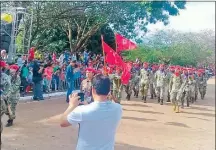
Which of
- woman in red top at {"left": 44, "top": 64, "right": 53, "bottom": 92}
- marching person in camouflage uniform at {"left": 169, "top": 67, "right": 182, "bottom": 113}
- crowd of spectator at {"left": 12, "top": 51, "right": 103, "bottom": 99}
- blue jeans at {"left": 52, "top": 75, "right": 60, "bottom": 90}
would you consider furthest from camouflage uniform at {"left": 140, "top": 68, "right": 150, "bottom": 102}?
woman in red top at {"left": 44, "top": 64, "right": 53, "bottom": 92}

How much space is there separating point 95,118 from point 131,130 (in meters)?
6.57

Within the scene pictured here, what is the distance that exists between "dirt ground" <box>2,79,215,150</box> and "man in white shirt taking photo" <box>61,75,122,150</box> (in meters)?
4.09

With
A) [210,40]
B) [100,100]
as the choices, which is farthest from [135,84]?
[210,40]

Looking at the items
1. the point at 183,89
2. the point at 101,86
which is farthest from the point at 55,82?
the point at 101,86

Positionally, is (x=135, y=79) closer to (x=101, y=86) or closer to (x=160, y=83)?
(x=160, y=83)

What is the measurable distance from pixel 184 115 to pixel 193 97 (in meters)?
5.43

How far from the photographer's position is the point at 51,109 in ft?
40.2

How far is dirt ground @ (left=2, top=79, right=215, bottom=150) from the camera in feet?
25.8

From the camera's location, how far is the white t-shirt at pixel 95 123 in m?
3.29

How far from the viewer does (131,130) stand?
9773 millimetres

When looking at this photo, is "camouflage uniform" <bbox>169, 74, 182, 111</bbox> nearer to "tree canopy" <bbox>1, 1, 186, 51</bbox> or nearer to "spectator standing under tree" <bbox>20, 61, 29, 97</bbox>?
"tree canopy" <bbox>1, 1, 186, 51</bbox>

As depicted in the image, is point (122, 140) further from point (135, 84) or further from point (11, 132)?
point (135, 84)

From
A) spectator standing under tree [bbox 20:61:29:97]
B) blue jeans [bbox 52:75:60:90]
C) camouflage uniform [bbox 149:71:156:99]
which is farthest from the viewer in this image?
camouflage uniform [bbox 149:71:156:99]

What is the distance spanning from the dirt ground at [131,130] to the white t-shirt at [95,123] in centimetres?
408
